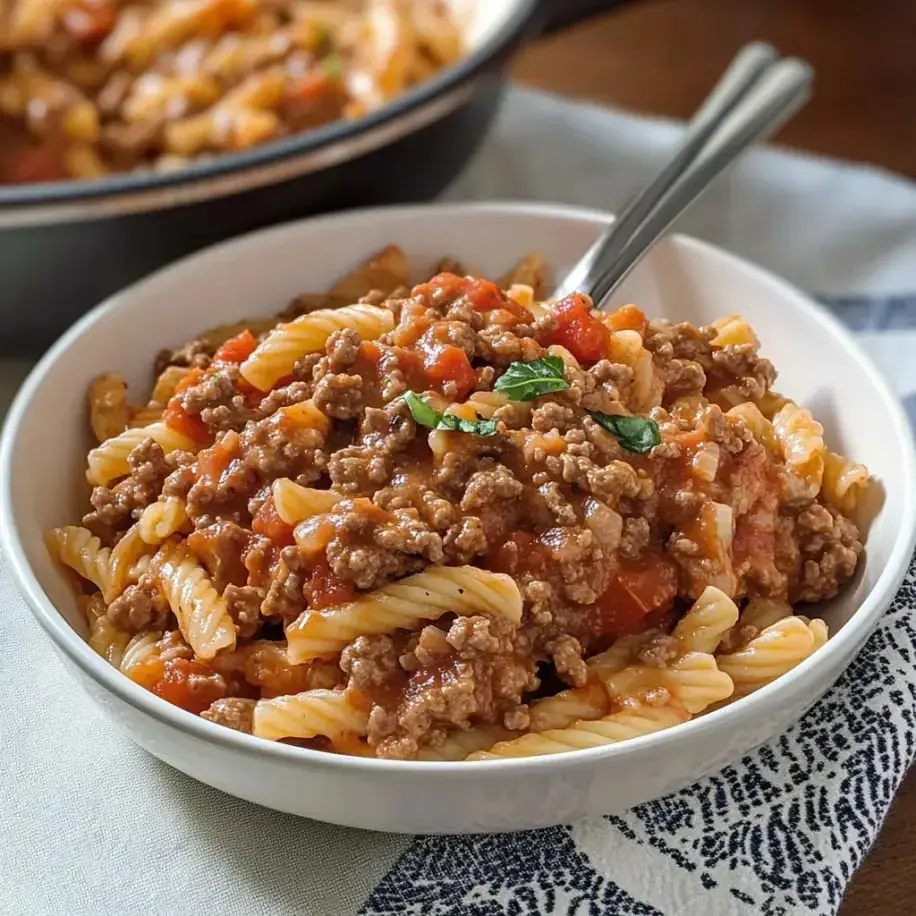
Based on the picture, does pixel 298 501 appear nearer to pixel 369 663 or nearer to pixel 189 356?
pixel 369 663

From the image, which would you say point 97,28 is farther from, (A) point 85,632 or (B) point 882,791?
(B) point 882,791

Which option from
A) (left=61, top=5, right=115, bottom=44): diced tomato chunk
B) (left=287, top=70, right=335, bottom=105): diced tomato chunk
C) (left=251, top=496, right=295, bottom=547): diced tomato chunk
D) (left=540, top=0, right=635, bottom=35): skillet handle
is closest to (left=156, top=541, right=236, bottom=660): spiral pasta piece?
(left=251, top=496, right=295, bottom=547): diced tomato chunk

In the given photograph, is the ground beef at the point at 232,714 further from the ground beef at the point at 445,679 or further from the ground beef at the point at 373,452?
the ground beef at the point at 373,452

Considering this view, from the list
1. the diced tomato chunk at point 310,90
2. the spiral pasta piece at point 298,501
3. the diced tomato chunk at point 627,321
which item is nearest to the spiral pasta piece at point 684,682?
the spiral pasta piece at point 298,501

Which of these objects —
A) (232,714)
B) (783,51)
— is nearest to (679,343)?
(232,714)

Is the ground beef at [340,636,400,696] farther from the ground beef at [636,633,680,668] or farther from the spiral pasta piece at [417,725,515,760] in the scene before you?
the ground beef at [636,633,680,668]
